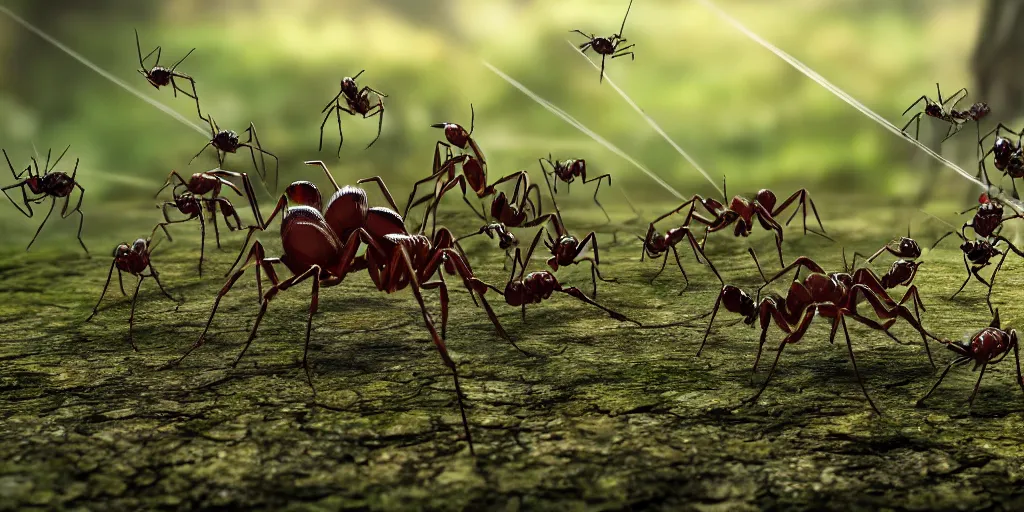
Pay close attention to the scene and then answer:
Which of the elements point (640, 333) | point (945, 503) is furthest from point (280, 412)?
point (945, 503)

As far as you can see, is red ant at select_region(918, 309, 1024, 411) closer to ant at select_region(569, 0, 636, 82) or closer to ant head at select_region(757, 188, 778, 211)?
ant head at select_region(757, 188, 778, 211)

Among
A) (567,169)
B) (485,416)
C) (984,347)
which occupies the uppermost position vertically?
(567,169)

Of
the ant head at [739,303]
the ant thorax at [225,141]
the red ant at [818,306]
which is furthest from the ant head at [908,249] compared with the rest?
the ant thorax at [225,141]

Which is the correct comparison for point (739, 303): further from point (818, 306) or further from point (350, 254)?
point (350, 254)

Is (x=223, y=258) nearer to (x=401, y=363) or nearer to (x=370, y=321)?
(x=370, y=321)

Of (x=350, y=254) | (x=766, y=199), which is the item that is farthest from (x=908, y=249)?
(x=350, y=254)

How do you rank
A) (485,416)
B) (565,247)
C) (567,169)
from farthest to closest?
1. (567,169)
2. (565,247)
3. (485,416)
